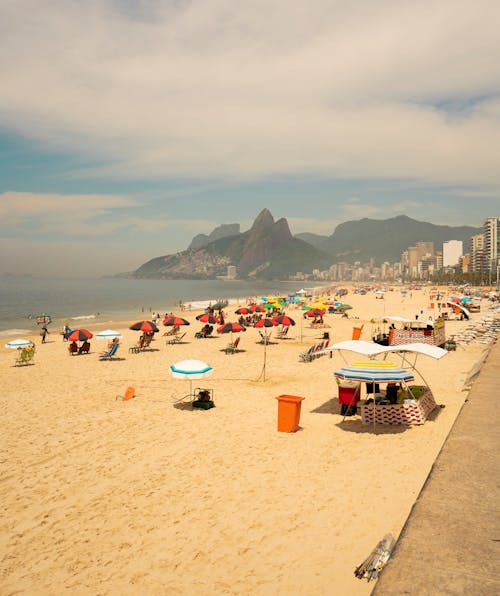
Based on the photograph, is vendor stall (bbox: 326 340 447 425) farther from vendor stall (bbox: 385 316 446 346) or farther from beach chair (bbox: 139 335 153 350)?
beach chair (bbox: 139 335 153 350)

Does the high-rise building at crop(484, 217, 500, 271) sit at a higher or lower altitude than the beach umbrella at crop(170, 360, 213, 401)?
higher

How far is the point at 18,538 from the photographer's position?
18.5 feet

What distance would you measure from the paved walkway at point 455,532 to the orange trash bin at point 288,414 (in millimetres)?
3536

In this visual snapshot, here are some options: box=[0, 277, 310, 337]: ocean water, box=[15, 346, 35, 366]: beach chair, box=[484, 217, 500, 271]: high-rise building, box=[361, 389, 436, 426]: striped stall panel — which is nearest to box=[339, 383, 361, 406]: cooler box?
box=[361, 389, 436, 426]: striped stall panel

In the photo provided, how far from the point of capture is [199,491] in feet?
21.8

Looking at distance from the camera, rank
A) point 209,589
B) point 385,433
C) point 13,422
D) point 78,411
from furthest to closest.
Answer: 1. point 78,411
2. point 13,422
3. point 385,433
4. point 209,589

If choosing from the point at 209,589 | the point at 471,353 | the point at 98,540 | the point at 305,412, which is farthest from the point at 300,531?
the point at 471,353

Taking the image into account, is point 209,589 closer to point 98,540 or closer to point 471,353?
point 98,540

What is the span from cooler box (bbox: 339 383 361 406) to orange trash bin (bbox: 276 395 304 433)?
5.10ft

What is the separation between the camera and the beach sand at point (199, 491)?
15.7 ft

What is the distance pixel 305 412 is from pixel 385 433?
2193mm

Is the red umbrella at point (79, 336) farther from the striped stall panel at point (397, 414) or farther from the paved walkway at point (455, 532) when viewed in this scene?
the paved walkway at point (455, 532)

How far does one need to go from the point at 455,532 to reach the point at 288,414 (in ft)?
18.4

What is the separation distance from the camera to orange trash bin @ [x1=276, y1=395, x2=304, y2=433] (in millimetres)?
9094
